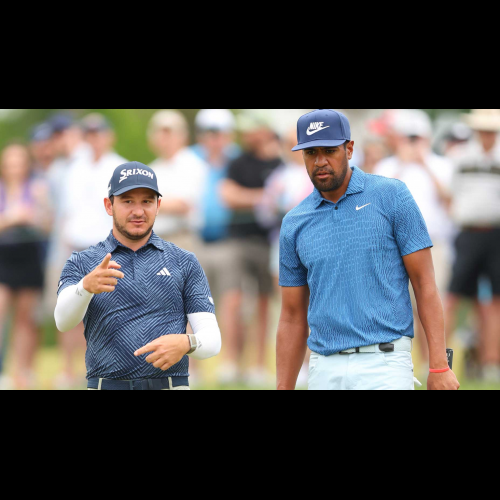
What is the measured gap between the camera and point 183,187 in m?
8.95

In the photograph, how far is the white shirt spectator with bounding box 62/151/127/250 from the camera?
888cm

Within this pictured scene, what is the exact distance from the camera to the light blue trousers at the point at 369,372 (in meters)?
4.28

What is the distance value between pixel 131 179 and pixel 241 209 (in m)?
4.59

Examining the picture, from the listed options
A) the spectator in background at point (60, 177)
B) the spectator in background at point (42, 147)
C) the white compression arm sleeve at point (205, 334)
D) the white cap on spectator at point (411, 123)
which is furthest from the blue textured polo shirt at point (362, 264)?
the spectator in background at point (42, 147)

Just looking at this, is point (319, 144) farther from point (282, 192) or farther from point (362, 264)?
point (282, 192)

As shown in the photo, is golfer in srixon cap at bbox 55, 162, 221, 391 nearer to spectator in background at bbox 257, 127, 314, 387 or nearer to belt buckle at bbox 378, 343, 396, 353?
belt buckle at bbox 378, 343, 396, 353

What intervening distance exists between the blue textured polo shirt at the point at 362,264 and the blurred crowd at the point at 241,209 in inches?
160

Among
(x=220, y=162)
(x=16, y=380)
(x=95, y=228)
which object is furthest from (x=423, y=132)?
(x=16, y=380)

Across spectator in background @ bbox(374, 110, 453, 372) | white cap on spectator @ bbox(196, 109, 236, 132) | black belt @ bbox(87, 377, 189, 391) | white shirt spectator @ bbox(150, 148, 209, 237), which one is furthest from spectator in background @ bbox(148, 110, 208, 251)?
black belt @ bbox(87, 377, 189, 391)

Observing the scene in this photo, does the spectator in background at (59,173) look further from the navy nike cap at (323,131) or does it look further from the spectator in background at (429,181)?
the navy nike cap at (323,131)

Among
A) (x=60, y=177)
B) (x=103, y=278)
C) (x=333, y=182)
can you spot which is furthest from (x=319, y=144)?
(x=60, y=177)

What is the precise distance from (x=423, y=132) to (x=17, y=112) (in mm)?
4504

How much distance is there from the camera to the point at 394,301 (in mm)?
4355

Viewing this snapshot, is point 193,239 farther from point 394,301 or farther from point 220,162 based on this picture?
point 394,301
